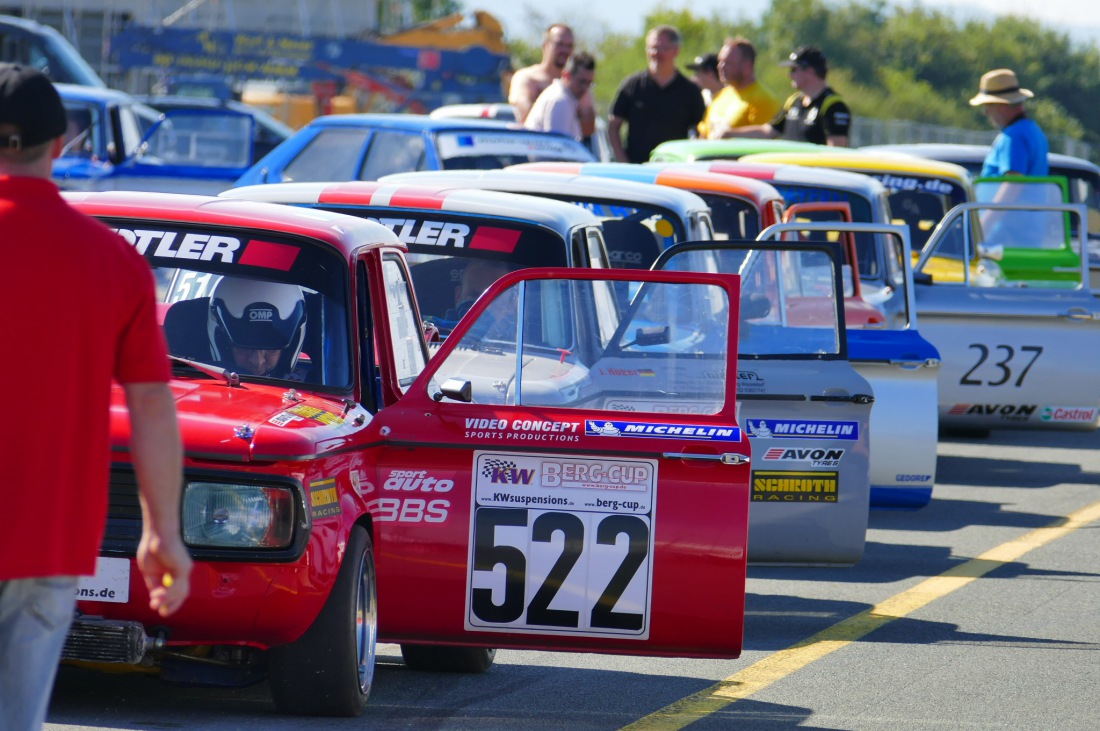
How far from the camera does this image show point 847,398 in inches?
286

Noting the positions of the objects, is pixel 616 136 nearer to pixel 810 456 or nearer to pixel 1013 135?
pixel 1013 135

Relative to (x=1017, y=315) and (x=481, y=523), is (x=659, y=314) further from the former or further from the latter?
(x=1017, y=315)

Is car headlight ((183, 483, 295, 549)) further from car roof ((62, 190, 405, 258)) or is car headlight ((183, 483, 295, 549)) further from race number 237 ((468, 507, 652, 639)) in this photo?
car roof ((62, 190, 405, 258))

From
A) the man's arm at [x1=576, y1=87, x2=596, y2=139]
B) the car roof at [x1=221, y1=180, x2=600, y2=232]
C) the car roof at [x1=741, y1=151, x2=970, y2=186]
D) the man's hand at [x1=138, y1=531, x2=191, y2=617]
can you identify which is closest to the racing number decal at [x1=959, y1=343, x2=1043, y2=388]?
the car roof at [x1=741, y1=151, x2=970, y2=186]

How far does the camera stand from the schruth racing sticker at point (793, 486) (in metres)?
7.18

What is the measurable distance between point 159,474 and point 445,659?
2868 millimetres

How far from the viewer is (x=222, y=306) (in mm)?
5855

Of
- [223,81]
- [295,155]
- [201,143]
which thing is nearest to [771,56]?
[223,81]

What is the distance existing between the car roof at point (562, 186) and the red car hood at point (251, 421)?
388cm

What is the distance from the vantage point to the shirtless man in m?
15.8

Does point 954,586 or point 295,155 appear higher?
point 295,155

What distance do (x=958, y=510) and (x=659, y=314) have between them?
486cm

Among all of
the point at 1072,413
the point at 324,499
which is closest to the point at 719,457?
the point at 324,499

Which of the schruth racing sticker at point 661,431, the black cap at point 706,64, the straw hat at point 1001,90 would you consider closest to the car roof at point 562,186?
the schruth racing sticker at point 661,431
